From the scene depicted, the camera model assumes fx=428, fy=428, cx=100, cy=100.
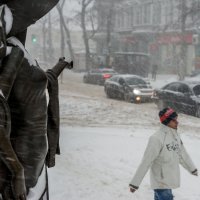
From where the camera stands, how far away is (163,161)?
509 centimetres

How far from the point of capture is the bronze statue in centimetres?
193

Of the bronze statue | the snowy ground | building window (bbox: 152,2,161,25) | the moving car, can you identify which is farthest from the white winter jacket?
building window (bbox: 152,2,161,25)

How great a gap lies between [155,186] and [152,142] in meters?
0.53

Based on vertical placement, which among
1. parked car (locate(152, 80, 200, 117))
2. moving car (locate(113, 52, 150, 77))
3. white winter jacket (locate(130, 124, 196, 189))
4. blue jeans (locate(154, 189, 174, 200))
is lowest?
moving car (locate(113, 52, 150, 77))

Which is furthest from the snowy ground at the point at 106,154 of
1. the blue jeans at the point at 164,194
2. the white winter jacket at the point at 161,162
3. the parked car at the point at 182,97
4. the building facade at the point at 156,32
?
the building facade at the point at 156,32

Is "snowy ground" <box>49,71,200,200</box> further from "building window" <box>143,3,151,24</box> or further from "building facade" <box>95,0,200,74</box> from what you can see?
"building window" <box>143,3,151,24</box>

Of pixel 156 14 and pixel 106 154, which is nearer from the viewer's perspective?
pixel 106 154

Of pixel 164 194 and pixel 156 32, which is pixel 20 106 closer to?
pixel 164 194

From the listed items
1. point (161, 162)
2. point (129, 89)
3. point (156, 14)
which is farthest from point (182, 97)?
point (156, 14)

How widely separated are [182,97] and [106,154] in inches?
325

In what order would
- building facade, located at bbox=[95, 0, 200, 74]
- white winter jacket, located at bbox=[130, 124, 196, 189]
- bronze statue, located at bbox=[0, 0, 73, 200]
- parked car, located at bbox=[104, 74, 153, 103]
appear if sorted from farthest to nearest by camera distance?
building facade, located at bbox=[95, 0, 200, 74], parked car, located at bbox=[104, 74, 153, 103], white winter jacket, located at bbox=[130, 124, 196, 189], bronze statue, located at bbox=[0, 0, 73, 200]

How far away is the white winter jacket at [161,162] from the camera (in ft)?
16.5

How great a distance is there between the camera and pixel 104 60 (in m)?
46.6

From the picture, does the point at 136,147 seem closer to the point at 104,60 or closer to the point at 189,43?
the point at 189,43
